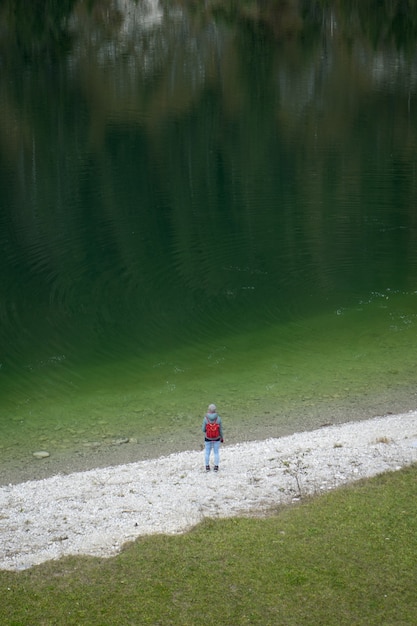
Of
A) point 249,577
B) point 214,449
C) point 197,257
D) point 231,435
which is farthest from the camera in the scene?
point 197,257

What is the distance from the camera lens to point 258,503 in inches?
877

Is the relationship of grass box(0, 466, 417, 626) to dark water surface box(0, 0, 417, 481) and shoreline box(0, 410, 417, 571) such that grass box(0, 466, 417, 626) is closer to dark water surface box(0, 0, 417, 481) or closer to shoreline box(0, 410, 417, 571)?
shoreline box(0, 410, 417, 571)

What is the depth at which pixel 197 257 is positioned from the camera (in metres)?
45.9

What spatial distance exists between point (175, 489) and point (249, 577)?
195 inches

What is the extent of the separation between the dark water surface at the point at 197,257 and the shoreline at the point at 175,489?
2.12 m

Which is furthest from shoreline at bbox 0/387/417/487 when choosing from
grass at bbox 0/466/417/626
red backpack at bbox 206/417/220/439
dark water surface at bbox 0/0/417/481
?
grass at bbox 0/466/417/626

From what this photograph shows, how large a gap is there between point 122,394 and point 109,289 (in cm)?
1153

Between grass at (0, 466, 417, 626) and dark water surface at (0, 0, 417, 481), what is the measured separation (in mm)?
7010

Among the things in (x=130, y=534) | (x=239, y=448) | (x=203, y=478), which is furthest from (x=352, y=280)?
(x=130, y=534)

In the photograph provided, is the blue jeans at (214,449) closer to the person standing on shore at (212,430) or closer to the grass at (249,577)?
the person standing on shore at (212,430)

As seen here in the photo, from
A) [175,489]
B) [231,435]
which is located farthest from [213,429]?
[231,435]

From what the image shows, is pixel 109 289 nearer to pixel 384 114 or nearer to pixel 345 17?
pixel 384 114

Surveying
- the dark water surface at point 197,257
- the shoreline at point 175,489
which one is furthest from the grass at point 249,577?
the dark water surface at point 197,257

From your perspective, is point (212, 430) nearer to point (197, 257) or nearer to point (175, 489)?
point (175, 489)
